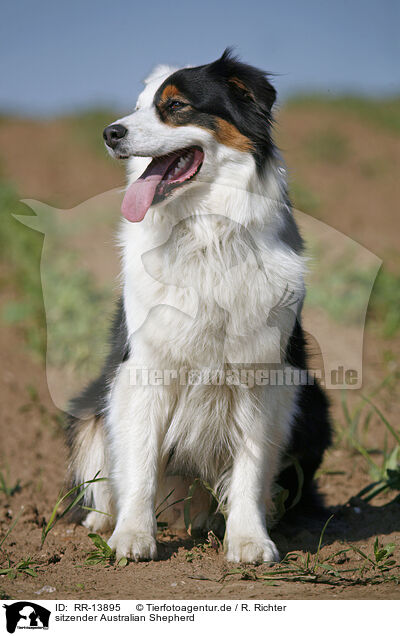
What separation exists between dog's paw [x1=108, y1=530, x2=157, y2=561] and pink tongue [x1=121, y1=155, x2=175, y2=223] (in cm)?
132

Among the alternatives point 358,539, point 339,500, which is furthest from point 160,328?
point 339,500

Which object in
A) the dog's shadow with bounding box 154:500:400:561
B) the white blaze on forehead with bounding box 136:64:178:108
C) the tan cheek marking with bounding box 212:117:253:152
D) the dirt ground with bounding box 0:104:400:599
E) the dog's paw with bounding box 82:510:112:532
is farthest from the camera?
the dog's paw with bounding box 82:510:112:532

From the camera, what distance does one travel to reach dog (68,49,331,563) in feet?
9.53

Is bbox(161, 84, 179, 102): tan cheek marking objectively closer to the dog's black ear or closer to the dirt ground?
the dog's black ear

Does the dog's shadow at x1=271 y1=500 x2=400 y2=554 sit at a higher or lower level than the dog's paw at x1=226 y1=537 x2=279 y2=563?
lower

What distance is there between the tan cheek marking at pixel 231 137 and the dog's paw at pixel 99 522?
6.29 feet

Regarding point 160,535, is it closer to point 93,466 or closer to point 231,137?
point 93,466

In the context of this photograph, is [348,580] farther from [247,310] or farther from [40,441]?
[40,441]

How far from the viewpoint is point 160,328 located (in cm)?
287

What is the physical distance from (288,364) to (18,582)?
1.43m

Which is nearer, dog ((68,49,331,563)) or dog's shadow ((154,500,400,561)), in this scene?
dog ((68,49,331,563))

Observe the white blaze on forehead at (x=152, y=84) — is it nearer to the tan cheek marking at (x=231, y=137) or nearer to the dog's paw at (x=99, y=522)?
the tan cheek marking at (x=231, y=137)
